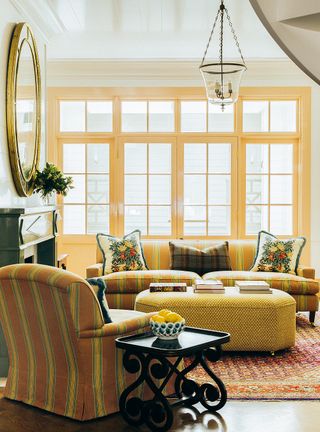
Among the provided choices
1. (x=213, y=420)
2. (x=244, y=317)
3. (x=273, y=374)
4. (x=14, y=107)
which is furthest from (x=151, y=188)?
(x=213, y=420)

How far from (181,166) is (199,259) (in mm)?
1790

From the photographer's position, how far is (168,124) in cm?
766

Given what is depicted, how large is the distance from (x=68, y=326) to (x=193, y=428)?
83 cm

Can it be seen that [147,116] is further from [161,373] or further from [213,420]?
[213,420]

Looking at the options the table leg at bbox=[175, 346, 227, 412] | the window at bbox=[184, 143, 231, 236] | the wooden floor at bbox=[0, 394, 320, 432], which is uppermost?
the window at bbox=[184, 143, 231, 236]

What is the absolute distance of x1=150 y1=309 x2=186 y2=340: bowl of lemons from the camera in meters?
3.12

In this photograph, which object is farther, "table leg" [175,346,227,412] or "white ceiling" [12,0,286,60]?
"white ceiling" [12,0,286,60]

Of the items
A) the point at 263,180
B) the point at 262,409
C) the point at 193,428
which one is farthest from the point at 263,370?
the point at 263,180

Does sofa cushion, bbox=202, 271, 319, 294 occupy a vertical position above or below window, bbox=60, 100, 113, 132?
below

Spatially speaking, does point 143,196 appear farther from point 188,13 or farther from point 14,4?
point 14,4

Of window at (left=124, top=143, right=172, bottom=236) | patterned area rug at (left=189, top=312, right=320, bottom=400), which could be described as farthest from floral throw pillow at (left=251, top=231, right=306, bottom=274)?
window at (left=124, top=143, right=172, bottom=236)

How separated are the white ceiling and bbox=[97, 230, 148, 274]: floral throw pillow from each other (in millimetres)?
2247

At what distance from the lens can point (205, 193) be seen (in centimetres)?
769

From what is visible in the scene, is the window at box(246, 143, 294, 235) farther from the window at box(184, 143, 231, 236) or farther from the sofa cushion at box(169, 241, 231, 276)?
the sofa cushion at box(169, 241, 231, 276)
